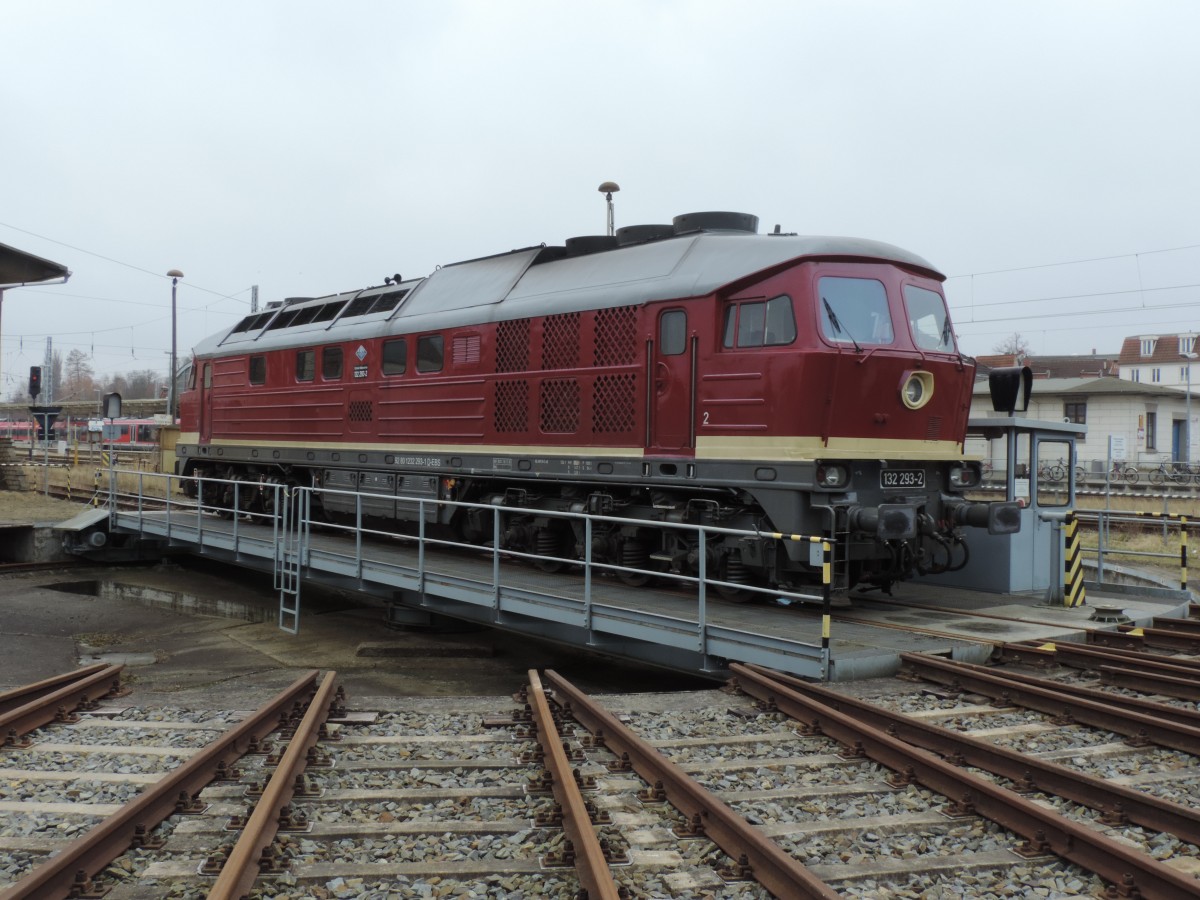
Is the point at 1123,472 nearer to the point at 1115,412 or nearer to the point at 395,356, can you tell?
the point at 1115,412

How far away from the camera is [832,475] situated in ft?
28.1

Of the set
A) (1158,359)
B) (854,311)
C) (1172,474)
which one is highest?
(1158,359)

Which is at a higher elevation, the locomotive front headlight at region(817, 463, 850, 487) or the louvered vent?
the louvered vent

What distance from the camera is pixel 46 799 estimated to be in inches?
187

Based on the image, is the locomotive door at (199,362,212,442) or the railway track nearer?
the railway track

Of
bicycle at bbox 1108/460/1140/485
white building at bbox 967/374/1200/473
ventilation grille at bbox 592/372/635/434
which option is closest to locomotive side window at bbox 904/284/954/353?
ventilation grille at bbox 592/372/635/434

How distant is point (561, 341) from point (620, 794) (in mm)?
6470

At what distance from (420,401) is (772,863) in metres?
9.56

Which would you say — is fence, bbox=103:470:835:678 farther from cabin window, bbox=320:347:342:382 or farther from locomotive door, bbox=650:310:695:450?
cabin window, bbox=320:347:342:382

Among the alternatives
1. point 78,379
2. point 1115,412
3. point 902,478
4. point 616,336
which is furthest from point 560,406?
point 78,379

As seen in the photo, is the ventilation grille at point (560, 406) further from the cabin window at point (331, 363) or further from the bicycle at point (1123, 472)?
the bicycle at point (1123, 472)

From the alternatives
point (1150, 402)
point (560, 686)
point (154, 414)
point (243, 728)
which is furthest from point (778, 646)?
point (154, 414)

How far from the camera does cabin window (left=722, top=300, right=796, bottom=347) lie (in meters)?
8.71

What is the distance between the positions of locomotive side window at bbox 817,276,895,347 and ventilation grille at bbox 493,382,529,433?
148 inches
